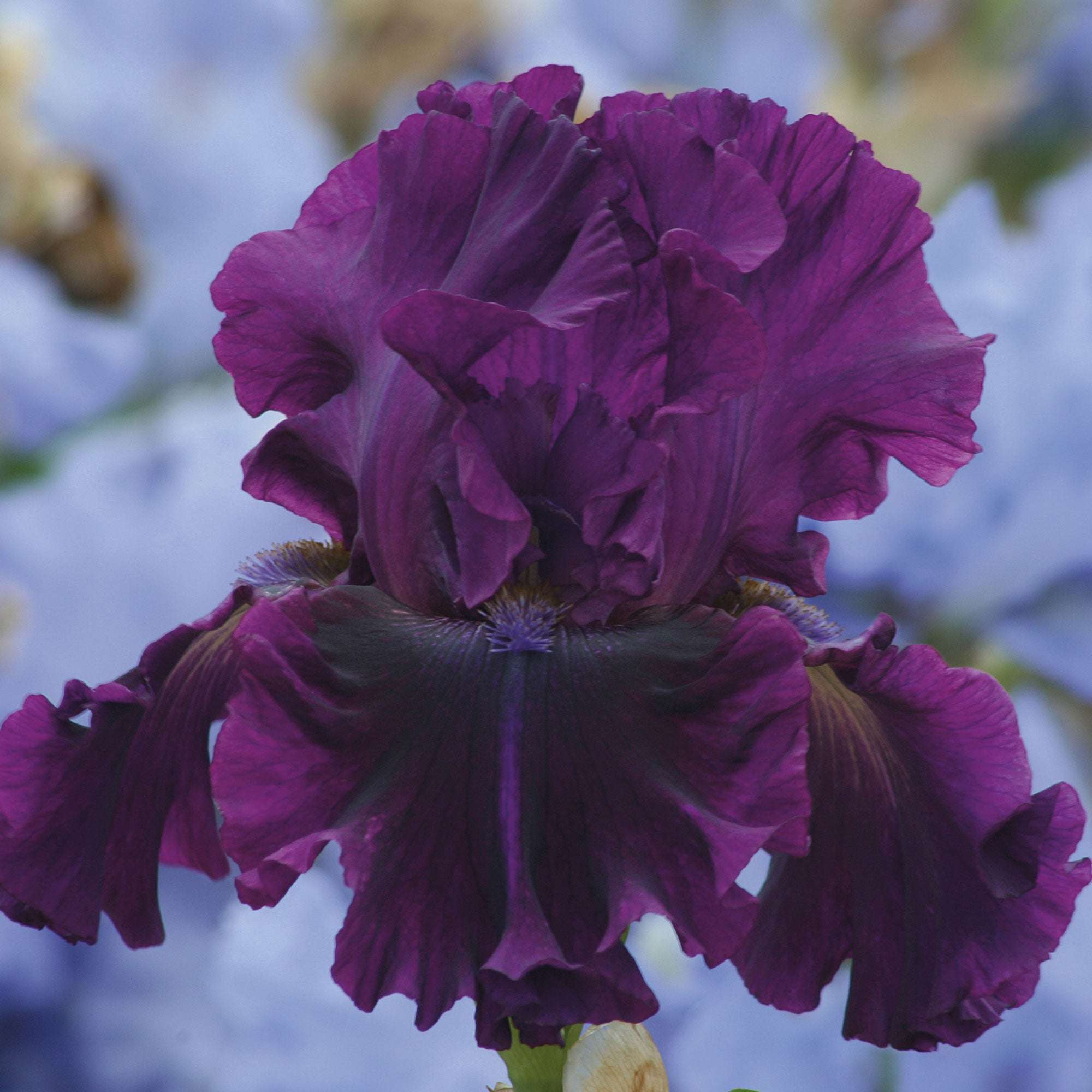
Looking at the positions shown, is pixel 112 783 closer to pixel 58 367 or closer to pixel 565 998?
pixel 565 998

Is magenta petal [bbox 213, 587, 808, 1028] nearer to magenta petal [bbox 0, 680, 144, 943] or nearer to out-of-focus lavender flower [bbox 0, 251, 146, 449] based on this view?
magenta petal [bbox 0, 680, 144, 943]

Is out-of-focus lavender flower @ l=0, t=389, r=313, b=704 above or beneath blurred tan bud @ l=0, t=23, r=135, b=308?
beneath

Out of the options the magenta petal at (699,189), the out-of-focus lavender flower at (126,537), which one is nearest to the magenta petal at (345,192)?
the magenta petal at (699,189)

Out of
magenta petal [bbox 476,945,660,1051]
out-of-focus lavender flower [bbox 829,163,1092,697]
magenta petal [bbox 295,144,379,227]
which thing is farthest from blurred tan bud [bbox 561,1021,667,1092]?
out-of-focus lavender flower [bbox 829,163,1092,697]

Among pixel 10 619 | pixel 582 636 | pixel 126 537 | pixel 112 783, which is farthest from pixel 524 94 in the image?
pixel 10 619

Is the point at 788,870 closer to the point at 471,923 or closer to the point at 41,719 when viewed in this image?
the point at 471,923

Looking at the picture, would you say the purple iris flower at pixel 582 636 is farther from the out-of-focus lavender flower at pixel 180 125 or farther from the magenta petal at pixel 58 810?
the out-of-focus lavender flower at pixel 180 125
